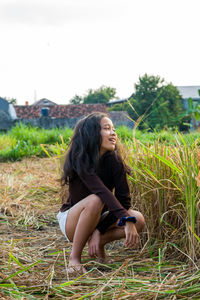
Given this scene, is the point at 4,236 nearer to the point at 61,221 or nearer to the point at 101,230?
the point at 61,221

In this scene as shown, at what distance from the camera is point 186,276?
5.06 feet

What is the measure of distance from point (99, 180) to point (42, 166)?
3.82 m

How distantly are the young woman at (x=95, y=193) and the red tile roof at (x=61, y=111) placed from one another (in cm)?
2822

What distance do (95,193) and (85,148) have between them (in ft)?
0.88

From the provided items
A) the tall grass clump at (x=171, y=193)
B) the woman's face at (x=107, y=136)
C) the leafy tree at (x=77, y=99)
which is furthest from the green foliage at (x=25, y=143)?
the leafy tree at (x=77, y=99)

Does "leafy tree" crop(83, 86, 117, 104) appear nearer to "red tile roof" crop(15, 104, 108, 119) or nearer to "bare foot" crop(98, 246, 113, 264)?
"red tile roof" crop(15, 104, 108, 119)

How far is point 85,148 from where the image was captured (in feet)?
6.25

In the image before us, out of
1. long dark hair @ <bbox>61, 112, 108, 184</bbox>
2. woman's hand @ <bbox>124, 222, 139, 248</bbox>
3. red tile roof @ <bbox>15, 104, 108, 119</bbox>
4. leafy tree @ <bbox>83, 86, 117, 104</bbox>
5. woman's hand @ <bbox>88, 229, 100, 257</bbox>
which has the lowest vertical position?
woman's hand @ <bbox>88, 229, 100, 257</bbox>

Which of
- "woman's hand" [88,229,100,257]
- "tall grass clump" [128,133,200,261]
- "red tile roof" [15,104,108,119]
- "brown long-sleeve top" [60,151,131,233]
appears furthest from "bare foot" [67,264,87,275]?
"red tile roof" [15,104,108,119]


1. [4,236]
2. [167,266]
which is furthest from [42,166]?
[167,266]

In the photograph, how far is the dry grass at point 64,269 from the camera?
137 cm

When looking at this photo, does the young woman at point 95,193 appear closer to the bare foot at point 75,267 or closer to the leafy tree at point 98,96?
the bare foot at point 75,267

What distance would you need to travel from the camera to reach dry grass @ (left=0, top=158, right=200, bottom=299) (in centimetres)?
137

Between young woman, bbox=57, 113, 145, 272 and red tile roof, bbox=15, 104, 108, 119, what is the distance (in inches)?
1111
